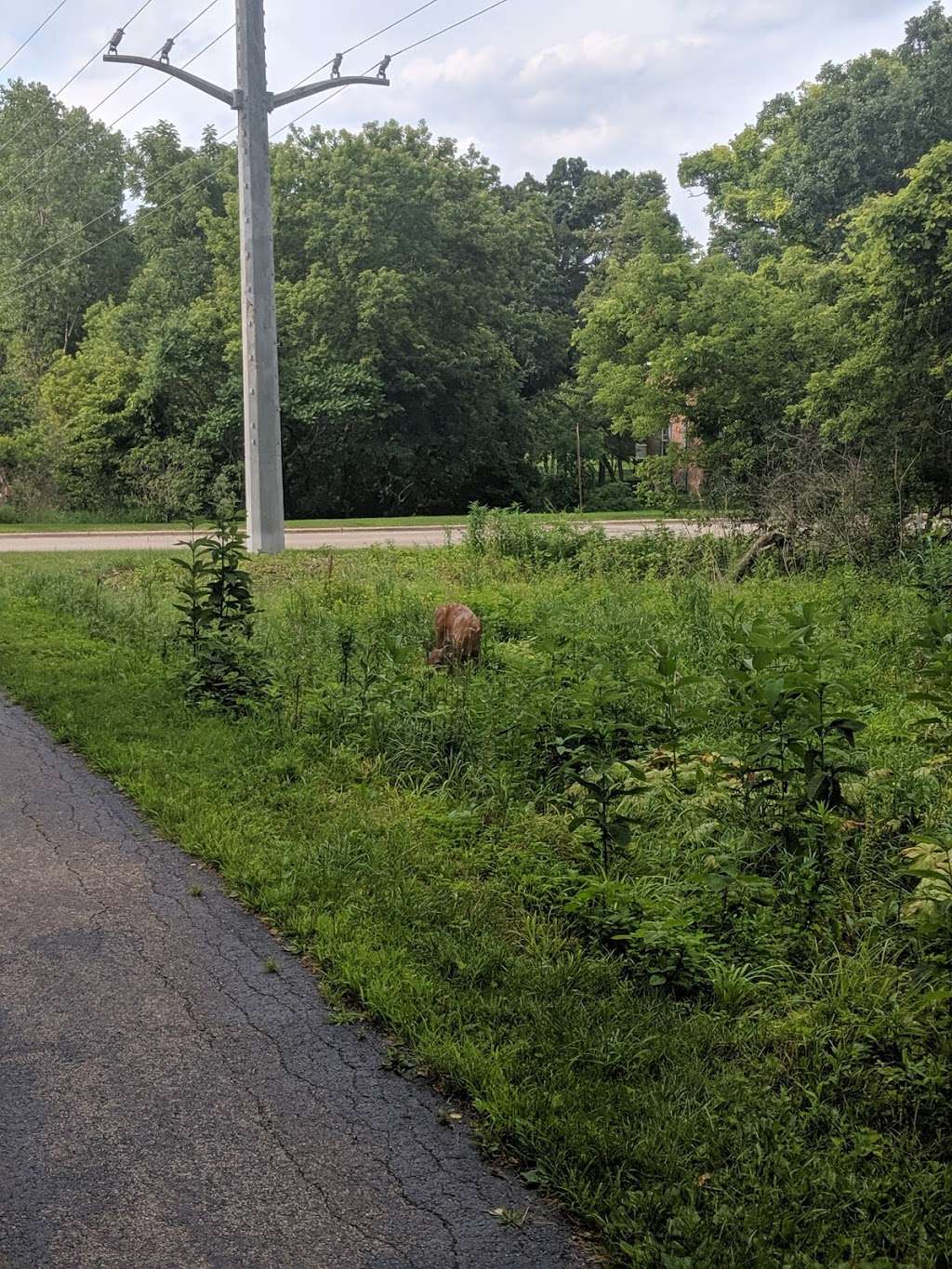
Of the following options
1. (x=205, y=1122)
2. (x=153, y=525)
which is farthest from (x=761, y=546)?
(x=153, y=525)

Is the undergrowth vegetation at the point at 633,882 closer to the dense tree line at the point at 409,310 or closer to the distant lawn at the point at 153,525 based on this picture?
the dense tree line at the point at 409,310

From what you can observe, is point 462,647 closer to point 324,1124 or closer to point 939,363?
point 324,1124

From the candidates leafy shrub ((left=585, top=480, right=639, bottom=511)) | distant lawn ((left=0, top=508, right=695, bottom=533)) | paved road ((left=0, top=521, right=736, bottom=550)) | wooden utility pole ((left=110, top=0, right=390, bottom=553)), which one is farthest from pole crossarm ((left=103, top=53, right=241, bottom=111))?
leafy shrub ((left=585, top=480, right=639, bottom=511))

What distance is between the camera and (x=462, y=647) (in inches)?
346

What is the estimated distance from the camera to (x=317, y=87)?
695 inches

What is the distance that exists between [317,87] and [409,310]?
20157 mm

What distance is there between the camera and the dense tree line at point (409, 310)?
71.4 feet

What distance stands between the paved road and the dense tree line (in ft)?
9.92

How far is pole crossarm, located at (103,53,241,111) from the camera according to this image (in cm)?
1694

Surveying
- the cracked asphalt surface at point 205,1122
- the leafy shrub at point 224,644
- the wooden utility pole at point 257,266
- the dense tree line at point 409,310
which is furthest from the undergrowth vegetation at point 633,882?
the dense tree line at point 409,310

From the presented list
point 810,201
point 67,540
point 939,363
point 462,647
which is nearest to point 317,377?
point 67,540

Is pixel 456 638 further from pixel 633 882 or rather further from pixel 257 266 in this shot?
pixel 257 266

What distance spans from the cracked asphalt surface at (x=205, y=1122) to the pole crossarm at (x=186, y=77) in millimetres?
15411

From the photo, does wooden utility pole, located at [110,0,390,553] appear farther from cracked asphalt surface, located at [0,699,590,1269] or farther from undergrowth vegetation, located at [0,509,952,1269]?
cracked asphalt surface, located at [0,699,590,1269]
